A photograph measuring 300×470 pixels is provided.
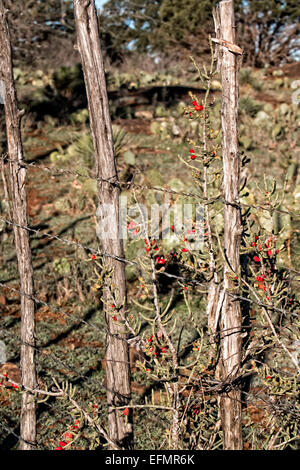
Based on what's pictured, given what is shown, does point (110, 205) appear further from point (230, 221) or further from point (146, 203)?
point (146, 203)

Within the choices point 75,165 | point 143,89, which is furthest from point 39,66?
point 75,165

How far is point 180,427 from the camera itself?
2617mm

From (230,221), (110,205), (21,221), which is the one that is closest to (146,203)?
(21,221)

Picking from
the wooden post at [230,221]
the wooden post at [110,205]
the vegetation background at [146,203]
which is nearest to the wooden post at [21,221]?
the vegetation background at [146,203]

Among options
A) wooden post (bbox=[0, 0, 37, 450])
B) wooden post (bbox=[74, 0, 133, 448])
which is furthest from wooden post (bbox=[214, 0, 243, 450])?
wooden post (bbox=[0, 0, 37, 450])

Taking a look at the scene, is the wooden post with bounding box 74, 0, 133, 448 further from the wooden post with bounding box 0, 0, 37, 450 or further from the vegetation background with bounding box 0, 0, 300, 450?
the wooden post with bounding box 0, 0, 37, 450

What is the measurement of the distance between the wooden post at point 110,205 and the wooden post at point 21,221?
1.98 feet

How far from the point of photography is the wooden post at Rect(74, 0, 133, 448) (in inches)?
103

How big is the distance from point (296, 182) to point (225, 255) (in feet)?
19.9

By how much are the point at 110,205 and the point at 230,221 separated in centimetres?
71

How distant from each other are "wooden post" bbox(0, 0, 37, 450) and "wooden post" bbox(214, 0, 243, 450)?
50.4 inches

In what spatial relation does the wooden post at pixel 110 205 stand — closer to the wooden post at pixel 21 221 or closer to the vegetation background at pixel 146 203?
→ the vegetation background at pixel 146 203

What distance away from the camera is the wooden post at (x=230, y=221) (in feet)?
7.36
